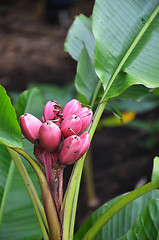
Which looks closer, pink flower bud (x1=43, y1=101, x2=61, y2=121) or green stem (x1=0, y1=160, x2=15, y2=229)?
pink flower bud (x1=43, y1=101, x2=61, y2=121)

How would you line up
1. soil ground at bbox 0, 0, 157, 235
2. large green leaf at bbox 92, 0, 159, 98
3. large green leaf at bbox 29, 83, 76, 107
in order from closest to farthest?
large green leaf at bbox 92, 0, 159, 98 < large green leaf at bbox 29, 83, 76, 107 < soil ground at bbox 0, 0, 157, 235

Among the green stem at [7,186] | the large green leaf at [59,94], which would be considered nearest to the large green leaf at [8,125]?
the green stem at [7,186]

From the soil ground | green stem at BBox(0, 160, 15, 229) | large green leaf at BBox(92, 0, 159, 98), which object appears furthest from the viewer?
the soil ground

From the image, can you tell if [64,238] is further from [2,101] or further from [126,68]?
[126,68]

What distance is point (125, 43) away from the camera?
746 millimetres

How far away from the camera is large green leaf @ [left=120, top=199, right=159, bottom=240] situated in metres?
0.59

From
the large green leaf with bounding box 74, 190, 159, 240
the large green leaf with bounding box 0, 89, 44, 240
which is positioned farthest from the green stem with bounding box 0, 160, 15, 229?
the large green leaf with bounding box 74, 190, 159, 240

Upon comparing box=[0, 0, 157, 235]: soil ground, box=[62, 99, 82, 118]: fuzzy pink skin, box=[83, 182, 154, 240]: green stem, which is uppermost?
box=[62, 99, 82, 118]: fuzzy pink skin

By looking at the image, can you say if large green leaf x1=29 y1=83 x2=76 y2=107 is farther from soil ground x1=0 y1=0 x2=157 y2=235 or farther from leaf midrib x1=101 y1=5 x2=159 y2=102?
leaf midrib x1=101 y1=5 x2=159 y2=102

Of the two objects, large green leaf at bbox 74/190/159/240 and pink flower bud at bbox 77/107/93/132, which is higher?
pink flower bud at bbox 77/107/93/132

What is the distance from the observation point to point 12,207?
823 mm

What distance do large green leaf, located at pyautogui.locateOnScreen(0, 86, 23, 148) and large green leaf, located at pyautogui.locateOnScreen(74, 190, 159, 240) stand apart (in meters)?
0.32

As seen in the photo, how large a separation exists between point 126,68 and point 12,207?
45cm

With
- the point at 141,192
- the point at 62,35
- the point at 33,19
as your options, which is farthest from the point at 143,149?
the point at 33,19
